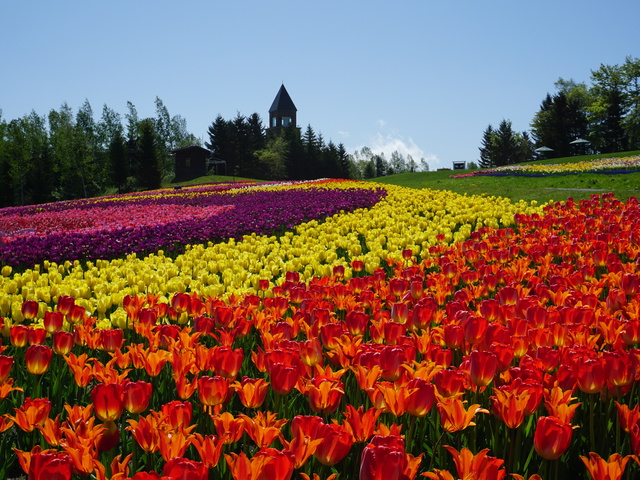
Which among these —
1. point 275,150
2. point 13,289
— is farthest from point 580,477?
point 275,150

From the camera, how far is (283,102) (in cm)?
10138

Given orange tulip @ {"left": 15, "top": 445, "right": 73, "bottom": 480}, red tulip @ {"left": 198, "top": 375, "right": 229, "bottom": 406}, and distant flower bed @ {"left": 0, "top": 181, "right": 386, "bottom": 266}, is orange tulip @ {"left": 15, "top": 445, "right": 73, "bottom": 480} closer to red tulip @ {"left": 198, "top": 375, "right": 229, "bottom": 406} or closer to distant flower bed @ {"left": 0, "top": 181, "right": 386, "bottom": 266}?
red tulip @ {"left": 198, "top": 375, "right": 229, "bottom": 406}

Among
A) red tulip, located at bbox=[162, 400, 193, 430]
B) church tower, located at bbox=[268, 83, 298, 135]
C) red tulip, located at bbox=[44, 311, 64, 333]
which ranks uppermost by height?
church tower, located at bbox=[268, 83, 298, 135]

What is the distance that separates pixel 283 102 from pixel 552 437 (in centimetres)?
10339

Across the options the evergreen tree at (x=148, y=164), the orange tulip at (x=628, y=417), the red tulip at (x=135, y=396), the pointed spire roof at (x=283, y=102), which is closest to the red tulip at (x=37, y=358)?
the red tulip at (x=135, y=396)

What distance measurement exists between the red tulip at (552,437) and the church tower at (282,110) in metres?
102

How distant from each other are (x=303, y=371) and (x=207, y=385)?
0.43 m

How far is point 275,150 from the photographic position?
227 ft

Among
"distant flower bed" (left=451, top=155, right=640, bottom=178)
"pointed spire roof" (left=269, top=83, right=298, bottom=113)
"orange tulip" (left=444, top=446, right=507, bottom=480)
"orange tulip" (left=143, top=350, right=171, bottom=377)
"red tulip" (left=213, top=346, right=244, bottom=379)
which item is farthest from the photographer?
"pointed spire roof" (left=269, top=83, right=298, bottom=113)

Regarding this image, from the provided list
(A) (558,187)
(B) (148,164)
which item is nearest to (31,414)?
(A) (558,187)

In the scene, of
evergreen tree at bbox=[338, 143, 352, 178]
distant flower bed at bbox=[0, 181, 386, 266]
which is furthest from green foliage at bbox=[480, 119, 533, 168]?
distant flower bed at bbox=[0, 181, 386, 266]

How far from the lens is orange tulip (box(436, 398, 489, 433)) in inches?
73.8

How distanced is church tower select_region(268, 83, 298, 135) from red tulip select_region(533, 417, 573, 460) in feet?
333

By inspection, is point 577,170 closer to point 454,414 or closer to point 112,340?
point 112,340
